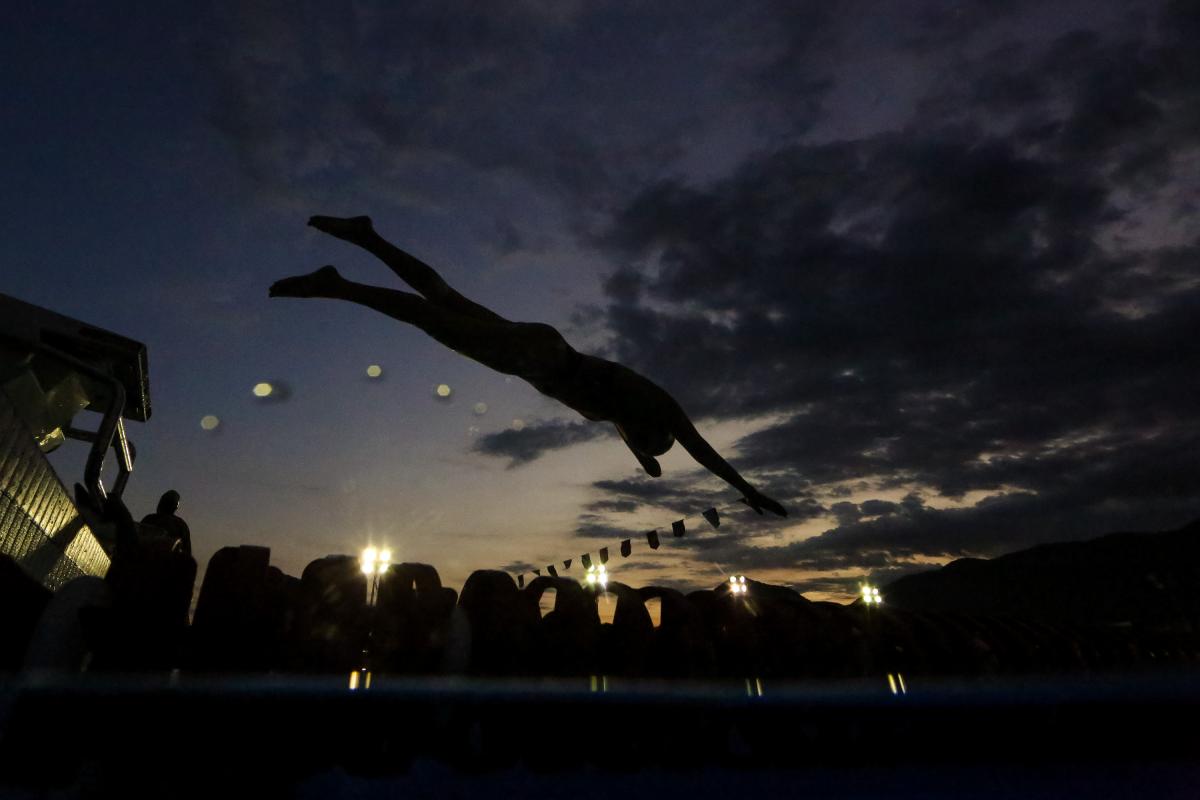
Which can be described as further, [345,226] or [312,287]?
[345,226]

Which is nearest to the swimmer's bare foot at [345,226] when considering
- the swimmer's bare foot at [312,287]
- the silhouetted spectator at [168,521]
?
the swimmer's bare foot at [312,287]

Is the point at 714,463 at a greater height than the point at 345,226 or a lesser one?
lesser

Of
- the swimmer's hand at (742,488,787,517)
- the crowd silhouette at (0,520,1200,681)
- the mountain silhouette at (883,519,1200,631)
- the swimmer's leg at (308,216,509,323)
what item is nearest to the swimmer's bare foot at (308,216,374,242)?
the swimmer's leg at (308,216,509,323)

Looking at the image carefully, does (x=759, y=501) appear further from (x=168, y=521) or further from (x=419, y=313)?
(x=168, y=521)

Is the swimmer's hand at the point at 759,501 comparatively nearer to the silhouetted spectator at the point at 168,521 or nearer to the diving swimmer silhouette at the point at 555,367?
the diving swimmer silhouette at the point at 555,367

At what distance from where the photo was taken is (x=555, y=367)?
5.84m

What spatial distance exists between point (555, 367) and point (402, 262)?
2.50 meters

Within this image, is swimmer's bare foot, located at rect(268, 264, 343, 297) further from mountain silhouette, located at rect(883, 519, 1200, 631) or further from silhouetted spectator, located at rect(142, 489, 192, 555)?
mountain silhouette, located at rect(883, 519, 1200, 631)

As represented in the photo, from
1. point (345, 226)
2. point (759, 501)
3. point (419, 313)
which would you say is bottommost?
point (759, 501)

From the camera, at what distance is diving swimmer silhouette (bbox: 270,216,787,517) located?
570 centimetres

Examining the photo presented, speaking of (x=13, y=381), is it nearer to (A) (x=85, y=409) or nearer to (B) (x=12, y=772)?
(A) (x=85, y=409)

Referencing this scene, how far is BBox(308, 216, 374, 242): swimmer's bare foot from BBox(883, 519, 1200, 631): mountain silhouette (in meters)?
56.6

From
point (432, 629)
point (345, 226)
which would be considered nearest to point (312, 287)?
point (345, 226)

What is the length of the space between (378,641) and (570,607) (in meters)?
0.52
